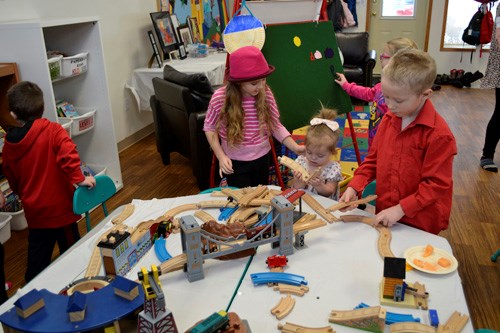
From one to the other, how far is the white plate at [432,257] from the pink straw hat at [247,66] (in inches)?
43.9

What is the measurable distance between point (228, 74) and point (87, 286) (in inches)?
53.9

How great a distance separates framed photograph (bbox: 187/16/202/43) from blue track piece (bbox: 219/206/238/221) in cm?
448

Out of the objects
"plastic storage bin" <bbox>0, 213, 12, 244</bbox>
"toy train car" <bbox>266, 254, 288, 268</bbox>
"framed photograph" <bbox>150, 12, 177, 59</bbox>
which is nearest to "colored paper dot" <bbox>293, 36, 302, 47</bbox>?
"toy train car" <bbox>266, 254, 288, 268</bbox>

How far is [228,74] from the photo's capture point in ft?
7.59

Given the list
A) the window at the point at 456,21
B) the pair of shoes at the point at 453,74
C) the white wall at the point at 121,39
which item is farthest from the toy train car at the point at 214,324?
the window at the point at 456,21

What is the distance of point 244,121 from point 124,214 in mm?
844

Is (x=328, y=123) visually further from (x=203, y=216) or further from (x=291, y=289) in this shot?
(x=291, y=289)

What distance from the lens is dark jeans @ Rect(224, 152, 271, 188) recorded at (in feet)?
8.09

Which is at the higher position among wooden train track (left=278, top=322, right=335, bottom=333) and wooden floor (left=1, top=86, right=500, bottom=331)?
wooden train track (left=278, top=322, right=335, bottom=333)

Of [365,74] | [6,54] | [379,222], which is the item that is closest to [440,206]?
[379,222]

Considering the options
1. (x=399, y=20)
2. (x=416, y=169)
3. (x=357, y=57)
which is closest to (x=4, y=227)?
(x=416, y=169)

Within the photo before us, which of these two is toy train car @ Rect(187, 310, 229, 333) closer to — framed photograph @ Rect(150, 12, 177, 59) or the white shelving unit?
the white shelving unit

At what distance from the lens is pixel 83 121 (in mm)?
3418

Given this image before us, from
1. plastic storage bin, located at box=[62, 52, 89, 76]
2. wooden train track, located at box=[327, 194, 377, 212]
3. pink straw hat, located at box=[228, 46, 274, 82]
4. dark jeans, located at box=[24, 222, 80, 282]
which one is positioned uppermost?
pink straw hat, located at box=[228, 46, 274, 82]
